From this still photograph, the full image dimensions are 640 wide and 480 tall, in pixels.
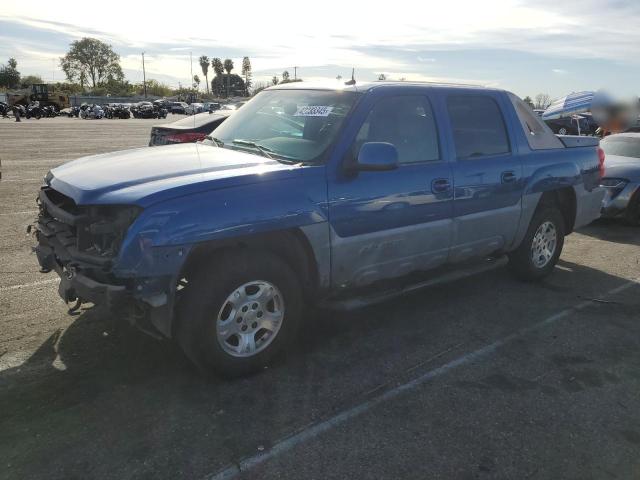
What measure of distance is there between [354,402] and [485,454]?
0.82 meters

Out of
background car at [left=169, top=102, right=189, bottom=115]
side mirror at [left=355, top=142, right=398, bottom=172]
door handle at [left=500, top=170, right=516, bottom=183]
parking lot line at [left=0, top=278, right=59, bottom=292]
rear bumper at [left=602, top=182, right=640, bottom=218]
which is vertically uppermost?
side mirror at [left=355, top=142, right=398, bottom=172]

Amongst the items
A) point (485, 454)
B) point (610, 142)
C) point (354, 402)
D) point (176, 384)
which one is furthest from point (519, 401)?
point (610, 142)

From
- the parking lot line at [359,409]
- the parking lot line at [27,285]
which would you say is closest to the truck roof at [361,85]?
the parking lot line at [359,409]

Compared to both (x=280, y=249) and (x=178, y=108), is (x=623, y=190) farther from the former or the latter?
(x=178, y=108)

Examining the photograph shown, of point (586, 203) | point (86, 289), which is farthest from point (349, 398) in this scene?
point (586, 203)

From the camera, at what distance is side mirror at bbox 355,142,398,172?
12.0 feet

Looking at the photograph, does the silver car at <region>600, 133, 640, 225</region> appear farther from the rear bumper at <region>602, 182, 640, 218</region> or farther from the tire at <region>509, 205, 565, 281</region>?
the tire at <region>509, 205, 565, 281</region>

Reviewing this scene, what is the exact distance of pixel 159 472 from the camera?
268 cm

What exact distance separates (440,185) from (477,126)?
87cm

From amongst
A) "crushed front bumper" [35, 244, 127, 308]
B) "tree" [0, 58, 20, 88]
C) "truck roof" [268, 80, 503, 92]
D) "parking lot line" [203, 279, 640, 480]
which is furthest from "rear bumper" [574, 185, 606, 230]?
"tree" [0, 58, 20, 88]

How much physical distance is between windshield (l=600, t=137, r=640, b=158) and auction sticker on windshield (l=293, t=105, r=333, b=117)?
7.52 meters

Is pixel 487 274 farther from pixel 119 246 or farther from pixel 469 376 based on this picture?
pixel 119 246

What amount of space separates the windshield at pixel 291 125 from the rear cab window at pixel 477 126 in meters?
1.08

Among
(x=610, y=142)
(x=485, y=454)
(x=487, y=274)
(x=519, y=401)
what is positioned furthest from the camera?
(x=610, y=142)
